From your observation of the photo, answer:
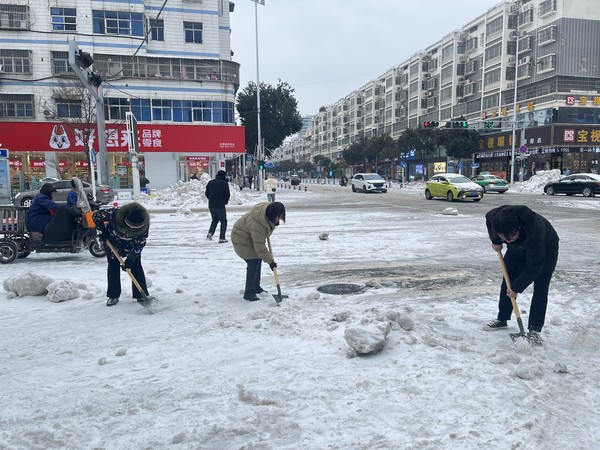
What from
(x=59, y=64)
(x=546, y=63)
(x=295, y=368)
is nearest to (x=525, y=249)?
(x=295, y=368)

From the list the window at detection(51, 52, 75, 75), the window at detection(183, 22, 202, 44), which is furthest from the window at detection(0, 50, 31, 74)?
the window at detection(183, 22, 202, 44)

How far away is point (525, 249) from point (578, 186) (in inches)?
1059

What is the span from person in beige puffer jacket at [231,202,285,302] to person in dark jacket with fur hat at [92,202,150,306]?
110cm

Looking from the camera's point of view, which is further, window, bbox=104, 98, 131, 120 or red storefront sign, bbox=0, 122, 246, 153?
window, bbox=104, 98, 131, 120

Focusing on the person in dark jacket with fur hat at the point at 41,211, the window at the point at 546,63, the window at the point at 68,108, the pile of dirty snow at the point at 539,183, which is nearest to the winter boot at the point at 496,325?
the person in dark jacket with fur hat at the point at 41,211

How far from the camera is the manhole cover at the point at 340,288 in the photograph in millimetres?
6173

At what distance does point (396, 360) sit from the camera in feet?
12.9

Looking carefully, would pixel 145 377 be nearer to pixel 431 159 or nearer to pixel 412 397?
pixel 412 397

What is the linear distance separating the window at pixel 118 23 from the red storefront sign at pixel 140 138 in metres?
7.44

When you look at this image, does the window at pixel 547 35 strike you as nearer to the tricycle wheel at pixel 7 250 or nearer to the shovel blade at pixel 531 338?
the shovel blade at pixel 531 338

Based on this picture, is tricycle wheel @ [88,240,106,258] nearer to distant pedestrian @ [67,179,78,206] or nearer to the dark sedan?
distant pedestrian @ [67,179,78,206]

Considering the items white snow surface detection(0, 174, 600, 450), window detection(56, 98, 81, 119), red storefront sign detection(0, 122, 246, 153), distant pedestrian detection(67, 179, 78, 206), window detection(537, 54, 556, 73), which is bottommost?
white snow surface detection(0, 174, 600, 450)

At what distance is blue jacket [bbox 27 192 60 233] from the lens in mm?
8227

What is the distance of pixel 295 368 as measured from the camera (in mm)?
3807
